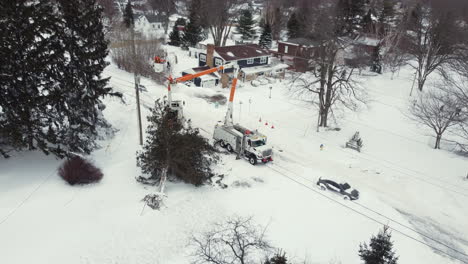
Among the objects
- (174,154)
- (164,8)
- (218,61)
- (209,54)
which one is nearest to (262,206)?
(174,154)

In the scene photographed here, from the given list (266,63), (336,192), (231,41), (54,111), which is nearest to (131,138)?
(54,111)

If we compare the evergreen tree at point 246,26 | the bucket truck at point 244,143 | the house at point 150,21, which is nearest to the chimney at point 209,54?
the bucket truck at point 244,143

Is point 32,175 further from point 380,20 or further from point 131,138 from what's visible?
point 380,20

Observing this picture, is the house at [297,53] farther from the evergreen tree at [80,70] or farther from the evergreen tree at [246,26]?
the evergreen tree at [80,70]

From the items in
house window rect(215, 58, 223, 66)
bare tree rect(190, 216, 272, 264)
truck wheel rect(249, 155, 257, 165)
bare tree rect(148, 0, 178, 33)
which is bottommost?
bare tree rect(190, 216, 272, 264)

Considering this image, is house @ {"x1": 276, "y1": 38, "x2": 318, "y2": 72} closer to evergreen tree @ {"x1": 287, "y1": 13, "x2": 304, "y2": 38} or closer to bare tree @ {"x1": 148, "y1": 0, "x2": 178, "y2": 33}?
evergreen tree @ {"x1": 287, "y1": 13, "x2": 304, "y2": 38}

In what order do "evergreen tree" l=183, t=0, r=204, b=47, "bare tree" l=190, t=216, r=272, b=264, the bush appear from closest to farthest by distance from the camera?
1. "bare tree" l=190, t=216, r=272, b=264
2. the bush
3. "evergreen tree" l=183, t=0, r=204, b=47

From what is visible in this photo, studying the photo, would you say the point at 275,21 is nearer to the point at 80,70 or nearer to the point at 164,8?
the point at 164,8

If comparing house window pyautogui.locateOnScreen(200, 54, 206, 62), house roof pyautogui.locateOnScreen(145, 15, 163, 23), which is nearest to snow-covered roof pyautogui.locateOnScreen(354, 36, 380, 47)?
house window pyautogui.locateOnScreen(200, 54, 206, 62)
